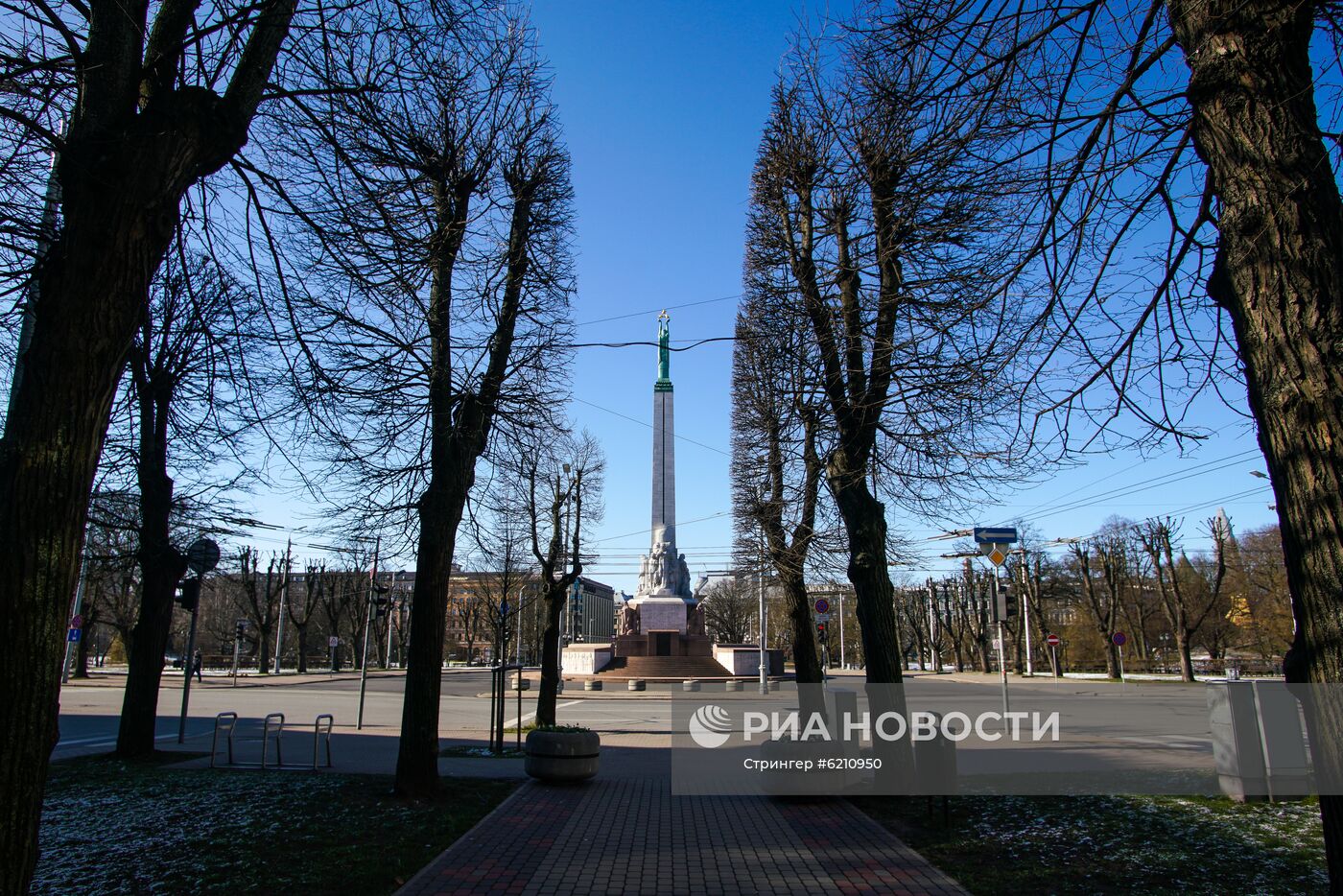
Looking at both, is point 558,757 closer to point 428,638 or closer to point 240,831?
point 428,638

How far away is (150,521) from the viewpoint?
1306 centimetres

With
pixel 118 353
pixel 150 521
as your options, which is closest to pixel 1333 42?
pixel 118 353

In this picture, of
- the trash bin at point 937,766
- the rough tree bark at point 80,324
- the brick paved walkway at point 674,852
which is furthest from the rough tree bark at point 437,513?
the trash bin at point 937,766

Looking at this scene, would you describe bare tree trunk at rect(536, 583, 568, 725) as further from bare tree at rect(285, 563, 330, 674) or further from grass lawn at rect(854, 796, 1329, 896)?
bare tree at rect(285, 563, 330, 674)

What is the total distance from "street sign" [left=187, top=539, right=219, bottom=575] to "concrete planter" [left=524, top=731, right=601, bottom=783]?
726 cm

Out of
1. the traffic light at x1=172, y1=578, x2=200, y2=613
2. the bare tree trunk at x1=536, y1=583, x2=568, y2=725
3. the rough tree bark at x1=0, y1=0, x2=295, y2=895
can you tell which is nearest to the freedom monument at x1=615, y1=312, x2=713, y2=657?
the bare tree trunk at x1=536, y1=583, x2=568, y2=725

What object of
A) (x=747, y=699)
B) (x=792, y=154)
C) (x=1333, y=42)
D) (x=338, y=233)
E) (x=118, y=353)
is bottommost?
(x=747, y=699)

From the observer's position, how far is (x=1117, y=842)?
7.25m

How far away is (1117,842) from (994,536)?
9371mm

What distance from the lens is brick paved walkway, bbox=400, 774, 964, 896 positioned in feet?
20.6

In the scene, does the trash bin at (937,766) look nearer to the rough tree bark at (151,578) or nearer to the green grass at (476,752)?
the green grass at (476,752)

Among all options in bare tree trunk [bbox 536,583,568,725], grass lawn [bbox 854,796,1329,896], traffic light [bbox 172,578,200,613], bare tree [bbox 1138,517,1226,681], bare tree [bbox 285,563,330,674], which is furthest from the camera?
bare tree [bbox 285,563,330,674]

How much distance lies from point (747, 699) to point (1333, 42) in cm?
2714

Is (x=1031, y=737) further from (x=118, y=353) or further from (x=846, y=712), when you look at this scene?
(x=118, y=353)
